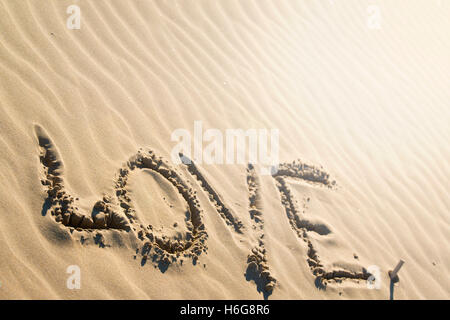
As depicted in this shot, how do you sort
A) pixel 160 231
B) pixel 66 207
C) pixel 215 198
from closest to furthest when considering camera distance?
pixel 66 207, pixel 160 231, pixel 215 198

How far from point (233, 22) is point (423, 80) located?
2.75 m

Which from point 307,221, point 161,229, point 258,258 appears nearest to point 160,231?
point 161,229

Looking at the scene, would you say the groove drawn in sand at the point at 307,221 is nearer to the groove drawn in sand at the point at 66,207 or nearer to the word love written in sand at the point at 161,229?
the word love written in sand at the point at 161,229

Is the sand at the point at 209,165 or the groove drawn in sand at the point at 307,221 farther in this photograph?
the groove drawn in sand at the point at 307,221

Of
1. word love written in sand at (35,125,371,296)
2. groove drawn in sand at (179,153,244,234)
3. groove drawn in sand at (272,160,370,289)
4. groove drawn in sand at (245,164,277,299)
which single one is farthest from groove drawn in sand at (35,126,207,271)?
groove drawn in sand at (272,160,370,289)

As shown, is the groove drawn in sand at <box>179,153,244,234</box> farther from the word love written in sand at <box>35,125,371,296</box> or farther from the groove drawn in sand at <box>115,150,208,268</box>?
the groove drawn in sand at <box>115,150,208,268</box>

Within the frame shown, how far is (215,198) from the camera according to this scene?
2959mm

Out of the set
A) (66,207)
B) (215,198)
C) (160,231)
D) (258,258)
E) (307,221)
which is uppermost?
(66,207)

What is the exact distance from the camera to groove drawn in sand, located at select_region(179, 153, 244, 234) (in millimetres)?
2861

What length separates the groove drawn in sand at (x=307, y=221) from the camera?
111 inches

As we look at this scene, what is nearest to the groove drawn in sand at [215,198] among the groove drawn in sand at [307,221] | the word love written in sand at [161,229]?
the word love written in sand at [161,229]

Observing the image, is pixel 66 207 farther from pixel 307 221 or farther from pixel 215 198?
pixel 307 221

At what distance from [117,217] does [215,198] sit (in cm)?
80

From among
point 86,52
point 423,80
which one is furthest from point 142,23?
point 423,80
